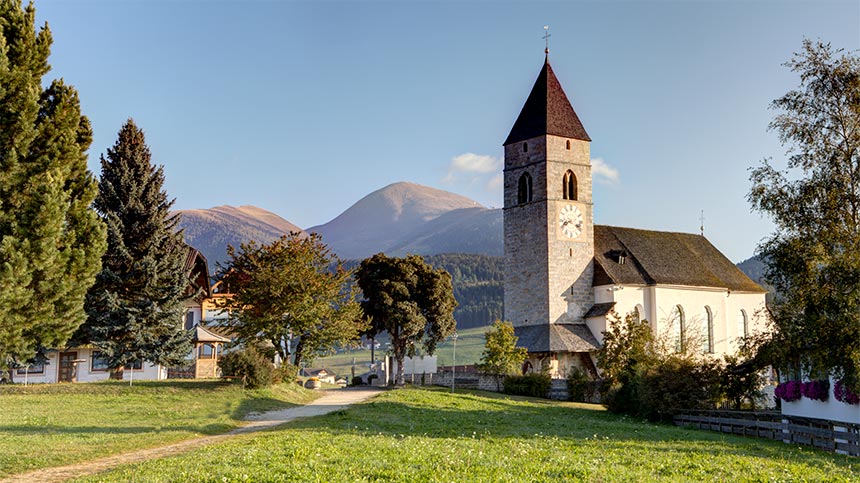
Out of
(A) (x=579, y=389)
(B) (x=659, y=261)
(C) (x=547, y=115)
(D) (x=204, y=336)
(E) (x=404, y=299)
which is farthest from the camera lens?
(B) (x=659, y=261)

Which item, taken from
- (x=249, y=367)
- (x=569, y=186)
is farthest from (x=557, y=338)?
(x=249, y=367)

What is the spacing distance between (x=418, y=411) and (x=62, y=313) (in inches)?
568

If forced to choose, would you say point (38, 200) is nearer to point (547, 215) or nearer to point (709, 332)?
point (547, 215)

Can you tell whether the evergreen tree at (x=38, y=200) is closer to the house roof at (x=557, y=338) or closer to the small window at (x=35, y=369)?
the small window at (x=35, y=369)

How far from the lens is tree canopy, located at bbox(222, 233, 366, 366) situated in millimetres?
38375

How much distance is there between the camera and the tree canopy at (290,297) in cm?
3838

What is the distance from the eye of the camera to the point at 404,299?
50.8 meters

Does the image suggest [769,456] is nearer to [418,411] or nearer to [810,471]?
[810,471]

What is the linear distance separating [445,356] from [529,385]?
11467 cm

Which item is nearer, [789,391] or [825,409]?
[825,409]

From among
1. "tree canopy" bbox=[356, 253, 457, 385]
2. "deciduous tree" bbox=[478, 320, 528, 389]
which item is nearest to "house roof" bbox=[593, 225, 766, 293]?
"deciduous tree" bbox=[478, 320, 528, 389]

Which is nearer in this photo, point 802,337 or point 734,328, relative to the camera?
point 802,337

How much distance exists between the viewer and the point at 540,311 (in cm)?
5816

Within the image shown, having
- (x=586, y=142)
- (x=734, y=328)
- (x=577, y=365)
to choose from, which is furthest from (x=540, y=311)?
(x=734, y=328)
